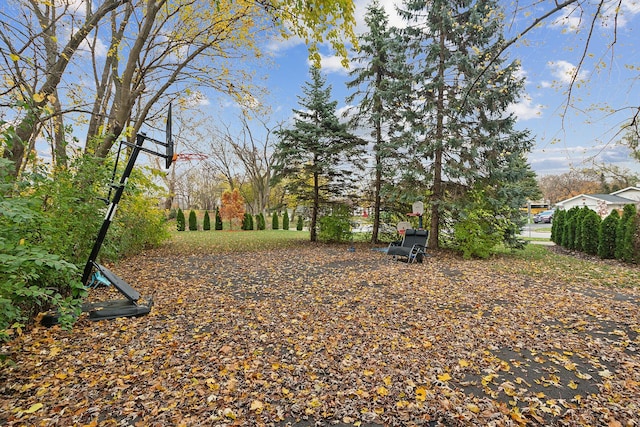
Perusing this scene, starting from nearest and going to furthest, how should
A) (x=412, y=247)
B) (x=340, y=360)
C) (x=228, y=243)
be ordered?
1. (x=340, y=360)
2. (x=412, y=247)
3. (x=228, y=243)

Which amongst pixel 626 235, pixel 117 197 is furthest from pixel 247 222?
pixel 626 235

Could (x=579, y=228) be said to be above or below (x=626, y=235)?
above

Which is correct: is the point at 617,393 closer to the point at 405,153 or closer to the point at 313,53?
the point at 313,53

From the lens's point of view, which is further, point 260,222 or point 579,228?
point 260,222

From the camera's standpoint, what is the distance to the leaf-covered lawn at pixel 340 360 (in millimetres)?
2059

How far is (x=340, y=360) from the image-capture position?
2.73 metres

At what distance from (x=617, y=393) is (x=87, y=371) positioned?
3.95 meters

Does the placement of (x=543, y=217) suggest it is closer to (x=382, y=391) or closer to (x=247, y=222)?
(x=247, y=222)

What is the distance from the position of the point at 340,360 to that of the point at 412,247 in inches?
210

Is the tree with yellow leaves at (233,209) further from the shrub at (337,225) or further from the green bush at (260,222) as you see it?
the shrub at (337,225)

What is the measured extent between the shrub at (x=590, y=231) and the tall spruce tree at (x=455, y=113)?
3.19 metres

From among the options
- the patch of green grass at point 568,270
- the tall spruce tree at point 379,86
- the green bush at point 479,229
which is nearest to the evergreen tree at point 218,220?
the tall spruce tree at point 379,86

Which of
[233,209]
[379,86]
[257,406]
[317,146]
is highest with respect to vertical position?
[379,86]

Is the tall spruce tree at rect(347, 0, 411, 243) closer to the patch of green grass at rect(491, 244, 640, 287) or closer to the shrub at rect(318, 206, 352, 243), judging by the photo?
the shrub at rect(318, 206, 352, 243)
